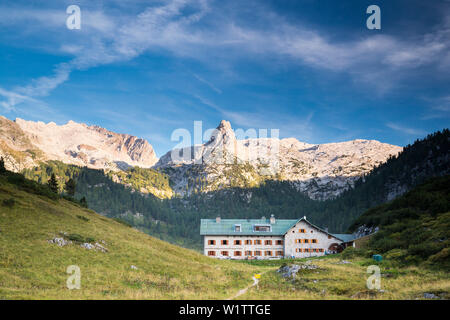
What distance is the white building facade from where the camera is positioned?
286 feet

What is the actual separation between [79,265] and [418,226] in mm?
60164

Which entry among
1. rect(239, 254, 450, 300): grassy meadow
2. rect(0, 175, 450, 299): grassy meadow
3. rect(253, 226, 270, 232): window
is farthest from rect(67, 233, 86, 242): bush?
rect(253, 226, 270, 232): window

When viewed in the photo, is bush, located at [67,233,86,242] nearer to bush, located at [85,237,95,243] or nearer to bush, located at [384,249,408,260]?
bush, located at [85,237,95,243]

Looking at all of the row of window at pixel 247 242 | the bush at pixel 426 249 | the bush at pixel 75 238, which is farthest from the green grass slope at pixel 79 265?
the row of window at pixel 247 242

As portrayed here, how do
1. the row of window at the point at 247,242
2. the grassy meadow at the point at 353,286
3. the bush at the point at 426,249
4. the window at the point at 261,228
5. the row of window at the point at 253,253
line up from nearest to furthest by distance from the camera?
1. the grassy meadow at the point at 353,286
2. the bush at the point at 426,249
3. the row of window at the point at 253,253
4. the row of window at the point at 247,242
5. the window at the point at 261,228

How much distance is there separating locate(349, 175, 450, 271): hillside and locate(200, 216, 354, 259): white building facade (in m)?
15.3

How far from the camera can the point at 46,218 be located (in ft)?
147

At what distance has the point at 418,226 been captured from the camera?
59.9m

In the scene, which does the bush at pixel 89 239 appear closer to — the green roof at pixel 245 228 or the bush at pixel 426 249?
the bush at pixel 426 249

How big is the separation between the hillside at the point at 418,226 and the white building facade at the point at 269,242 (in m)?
15.3

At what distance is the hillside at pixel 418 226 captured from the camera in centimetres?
4128

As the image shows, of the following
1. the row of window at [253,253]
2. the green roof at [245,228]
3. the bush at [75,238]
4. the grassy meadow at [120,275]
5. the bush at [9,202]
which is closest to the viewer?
the grassy meadow at [120,275]

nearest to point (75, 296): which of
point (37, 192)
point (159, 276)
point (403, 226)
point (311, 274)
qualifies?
point (159, 276)
